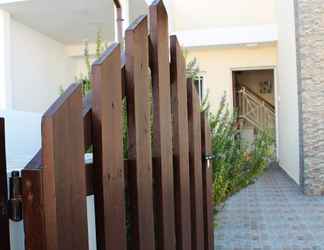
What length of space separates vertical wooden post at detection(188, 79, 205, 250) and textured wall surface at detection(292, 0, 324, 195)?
4.57 metres

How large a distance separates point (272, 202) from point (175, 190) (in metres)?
4.38

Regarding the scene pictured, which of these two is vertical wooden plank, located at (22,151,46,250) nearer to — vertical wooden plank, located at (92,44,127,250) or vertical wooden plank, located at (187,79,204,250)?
vertical wooden plank, located at (92,44,127,250)

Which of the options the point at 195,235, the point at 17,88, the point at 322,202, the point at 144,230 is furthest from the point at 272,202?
the point at 17,88

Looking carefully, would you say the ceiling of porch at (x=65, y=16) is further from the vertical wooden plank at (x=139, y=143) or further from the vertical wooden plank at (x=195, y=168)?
the vertical wooden plank at (x=139, y=143)

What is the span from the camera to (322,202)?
5.71m

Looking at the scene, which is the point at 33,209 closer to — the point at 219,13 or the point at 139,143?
the point at 139,143

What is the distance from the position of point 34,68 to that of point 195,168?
7220mm

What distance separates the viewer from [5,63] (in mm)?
6953

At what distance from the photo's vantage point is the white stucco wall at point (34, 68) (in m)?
7.92

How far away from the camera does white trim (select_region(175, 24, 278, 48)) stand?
30.1 feet

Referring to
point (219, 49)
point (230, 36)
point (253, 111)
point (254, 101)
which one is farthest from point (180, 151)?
point (254, 101)

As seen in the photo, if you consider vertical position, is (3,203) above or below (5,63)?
below

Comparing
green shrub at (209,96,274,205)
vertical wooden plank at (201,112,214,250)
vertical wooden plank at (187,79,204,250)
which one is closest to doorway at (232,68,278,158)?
green shrub at (209,96,274,205)

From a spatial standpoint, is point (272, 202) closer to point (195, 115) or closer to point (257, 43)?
point (195, 115)
